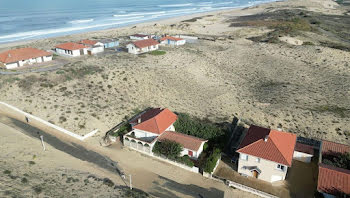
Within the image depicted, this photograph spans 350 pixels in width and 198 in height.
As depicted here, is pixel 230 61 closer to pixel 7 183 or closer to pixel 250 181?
pixel 250 181

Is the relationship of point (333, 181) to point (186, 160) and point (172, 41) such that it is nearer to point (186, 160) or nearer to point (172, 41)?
point (186, 160)

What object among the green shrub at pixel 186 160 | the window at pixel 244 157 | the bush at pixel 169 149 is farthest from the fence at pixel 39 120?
the window at pixel 244 157

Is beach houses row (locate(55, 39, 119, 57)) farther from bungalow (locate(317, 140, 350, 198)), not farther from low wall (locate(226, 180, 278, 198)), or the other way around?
bungalow (locate(317, 140, 350, 198))

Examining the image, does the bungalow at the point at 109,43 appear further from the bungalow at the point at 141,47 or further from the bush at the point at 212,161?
the bush at the point at 212,161

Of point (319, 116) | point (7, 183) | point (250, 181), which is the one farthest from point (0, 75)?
point (319, 116)

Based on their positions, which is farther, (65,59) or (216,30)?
(216,30)

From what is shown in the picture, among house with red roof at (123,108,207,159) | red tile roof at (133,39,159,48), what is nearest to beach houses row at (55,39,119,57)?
red tile roof at (133,39,159,48)
